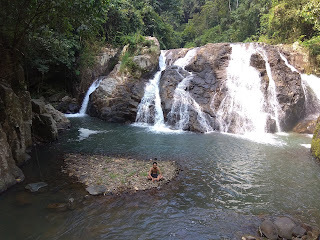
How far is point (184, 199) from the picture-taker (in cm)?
739

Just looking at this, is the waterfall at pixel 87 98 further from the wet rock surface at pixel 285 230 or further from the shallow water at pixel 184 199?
the wet rock surface at pixel 285 230

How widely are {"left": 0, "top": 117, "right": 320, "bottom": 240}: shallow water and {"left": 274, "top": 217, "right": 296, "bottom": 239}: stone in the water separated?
54 centimetres

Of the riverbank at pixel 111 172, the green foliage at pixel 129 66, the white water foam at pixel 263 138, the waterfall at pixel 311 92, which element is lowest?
→ the riverbank at pixel 111 172

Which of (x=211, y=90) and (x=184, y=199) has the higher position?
(x=211, y=90)

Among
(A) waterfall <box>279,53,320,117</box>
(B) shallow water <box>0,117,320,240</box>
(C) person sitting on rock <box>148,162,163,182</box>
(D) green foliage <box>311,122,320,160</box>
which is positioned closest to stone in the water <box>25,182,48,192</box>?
(B) shallow water <box>0,117,320,240</box>

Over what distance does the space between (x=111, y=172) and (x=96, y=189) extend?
4.54 feet

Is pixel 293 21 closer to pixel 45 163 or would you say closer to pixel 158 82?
pixel 158 82

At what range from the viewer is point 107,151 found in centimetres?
1195

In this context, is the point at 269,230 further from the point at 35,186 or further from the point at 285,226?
the point at 35,186

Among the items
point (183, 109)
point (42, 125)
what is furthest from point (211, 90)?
point (42, 125)

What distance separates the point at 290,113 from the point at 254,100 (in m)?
2.62

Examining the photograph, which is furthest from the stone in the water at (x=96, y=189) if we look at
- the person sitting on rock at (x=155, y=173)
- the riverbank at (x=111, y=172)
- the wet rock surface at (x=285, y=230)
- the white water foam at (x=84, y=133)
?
the white water foam at (x=84, y=133)

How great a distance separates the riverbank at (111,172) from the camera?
25.9ft

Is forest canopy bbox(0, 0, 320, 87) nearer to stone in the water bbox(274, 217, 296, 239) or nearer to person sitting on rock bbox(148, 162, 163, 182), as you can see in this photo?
person sitting on rock bbox(148, 162, 163, 182)
